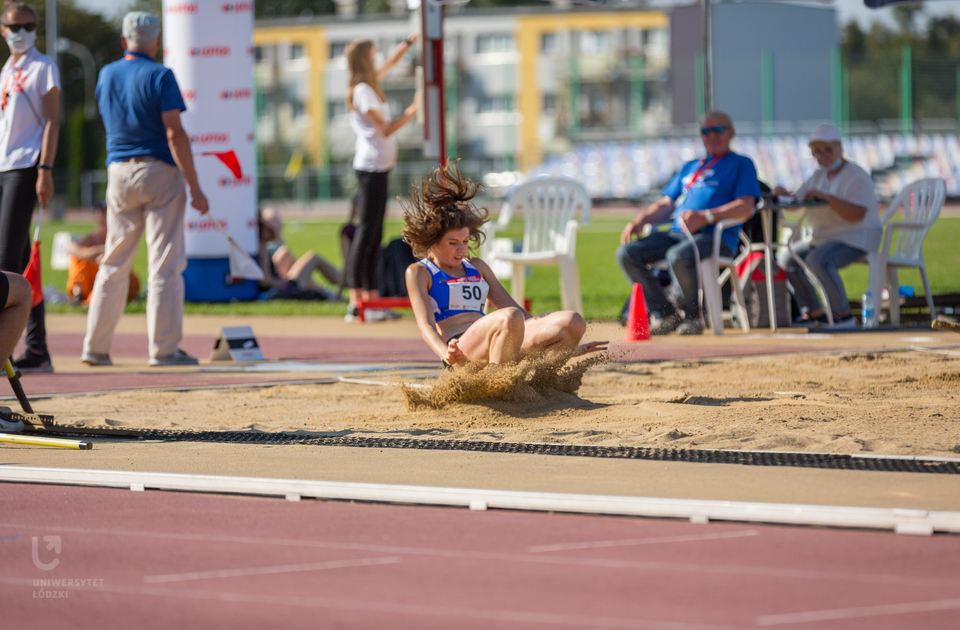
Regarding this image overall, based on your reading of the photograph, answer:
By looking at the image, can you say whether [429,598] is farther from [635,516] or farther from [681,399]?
[681,399]

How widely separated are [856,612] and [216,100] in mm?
11964

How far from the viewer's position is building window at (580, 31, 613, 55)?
229ft

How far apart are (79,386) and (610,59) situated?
202 feet

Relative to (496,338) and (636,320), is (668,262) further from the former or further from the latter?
(496,338)

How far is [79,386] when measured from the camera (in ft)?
24.1

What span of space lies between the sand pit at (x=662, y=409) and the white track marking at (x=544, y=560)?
62.4 inches

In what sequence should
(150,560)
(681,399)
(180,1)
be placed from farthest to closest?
(180,1) < (681,399) < (150,560)

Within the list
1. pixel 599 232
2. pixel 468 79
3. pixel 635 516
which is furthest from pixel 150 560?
pixel 468 79

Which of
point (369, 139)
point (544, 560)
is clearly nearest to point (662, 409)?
point (544, 560)

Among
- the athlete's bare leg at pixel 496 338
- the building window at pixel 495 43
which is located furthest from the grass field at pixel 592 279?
the building window at pixel 495 43

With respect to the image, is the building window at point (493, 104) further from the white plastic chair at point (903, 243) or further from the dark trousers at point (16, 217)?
the dark trousers at point (16, 217)

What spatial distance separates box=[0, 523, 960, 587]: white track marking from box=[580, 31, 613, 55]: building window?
68.4m

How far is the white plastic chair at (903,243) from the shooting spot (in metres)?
10.1

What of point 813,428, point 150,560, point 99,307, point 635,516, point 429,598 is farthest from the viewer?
point 99,307
